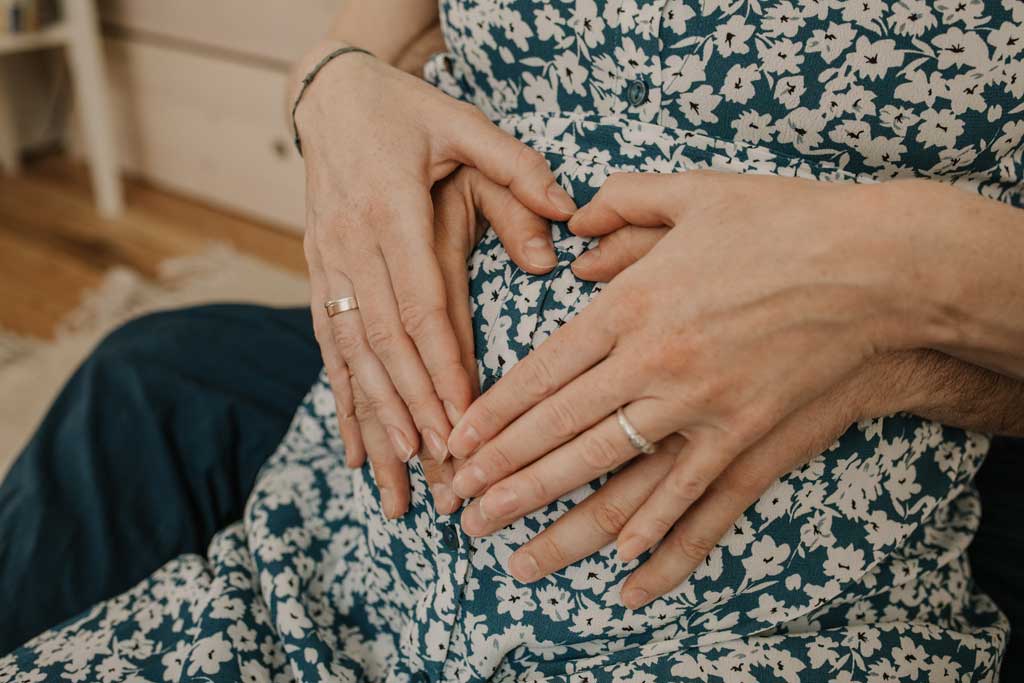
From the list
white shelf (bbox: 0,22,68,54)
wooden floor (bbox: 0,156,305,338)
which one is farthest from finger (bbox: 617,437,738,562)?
white shelf (bbox: 0,22,68,54)

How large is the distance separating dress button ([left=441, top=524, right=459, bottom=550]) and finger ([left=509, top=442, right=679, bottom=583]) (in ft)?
0.24

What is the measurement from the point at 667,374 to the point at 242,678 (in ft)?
1.28

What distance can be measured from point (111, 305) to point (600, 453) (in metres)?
1.80

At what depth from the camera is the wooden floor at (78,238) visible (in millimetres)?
2102

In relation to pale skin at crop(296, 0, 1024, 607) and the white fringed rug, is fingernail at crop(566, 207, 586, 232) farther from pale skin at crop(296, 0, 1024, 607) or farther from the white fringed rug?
the white fringed rug

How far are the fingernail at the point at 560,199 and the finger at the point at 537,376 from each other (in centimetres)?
10

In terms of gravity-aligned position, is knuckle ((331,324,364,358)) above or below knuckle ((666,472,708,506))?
above

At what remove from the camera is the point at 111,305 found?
6.70 ft

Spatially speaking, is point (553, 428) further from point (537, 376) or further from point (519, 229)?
point (519, 229)

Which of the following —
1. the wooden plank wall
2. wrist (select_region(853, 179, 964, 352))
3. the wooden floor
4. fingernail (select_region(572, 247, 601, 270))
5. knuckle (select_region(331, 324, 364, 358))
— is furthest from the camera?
the wooden plank wall

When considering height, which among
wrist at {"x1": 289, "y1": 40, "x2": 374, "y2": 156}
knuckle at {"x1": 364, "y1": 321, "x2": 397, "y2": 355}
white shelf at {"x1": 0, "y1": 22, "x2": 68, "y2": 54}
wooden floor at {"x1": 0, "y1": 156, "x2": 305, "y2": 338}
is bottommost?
knuckle at {"x1": 364, "y1": 321, "x2": 397, "y2": 355}

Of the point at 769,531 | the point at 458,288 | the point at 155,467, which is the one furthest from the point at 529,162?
the point at 155,467

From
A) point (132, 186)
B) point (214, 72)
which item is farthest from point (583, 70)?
point (132, 186)

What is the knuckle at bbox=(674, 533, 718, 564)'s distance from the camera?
1.88 ft
